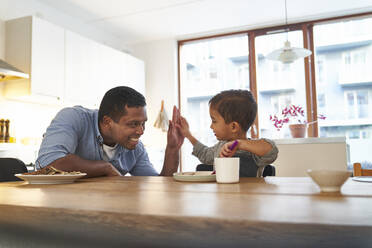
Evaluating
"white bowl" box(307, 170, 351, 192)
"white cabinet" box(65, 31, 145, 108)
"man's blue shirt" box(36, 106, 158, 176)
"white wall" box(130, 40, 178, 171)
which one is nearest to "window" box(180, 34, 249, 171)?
"white wall" box(130, 40, 178, 171)

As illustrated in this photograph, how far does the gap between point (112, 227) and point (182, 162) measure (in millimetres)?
4603

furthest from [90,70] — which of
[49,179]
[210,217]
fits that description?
[210,217]

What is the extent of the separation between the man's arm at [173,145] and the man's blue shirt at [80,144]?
0.16m

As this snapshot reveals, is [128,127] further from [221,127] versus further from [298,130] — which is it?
[298,130]

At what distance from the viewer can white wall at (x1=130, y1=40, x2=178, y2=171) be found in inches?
201

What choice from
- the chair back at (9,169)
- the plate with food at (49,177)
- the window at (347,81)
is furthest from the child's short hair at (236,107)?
the window at (347,81)

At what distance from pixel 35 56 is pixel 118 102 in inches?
83.5

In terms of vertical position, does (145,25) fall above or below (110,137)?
above

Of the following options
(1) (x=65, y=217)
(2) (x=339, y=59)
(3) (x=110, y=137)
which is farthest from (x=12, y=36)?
(2) (x=339, y=59)

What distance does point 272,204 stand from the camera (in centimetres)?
56

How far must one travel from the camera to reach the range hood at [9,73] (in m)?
2.81

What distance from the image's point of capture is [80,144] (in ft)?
5.20

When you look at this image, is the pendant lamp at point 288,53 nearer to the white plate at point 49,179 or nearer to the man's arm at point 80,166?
the man's arm at point 80,166

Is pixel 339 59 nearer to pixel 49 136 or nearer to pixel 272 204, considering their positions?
pixel 49 136
